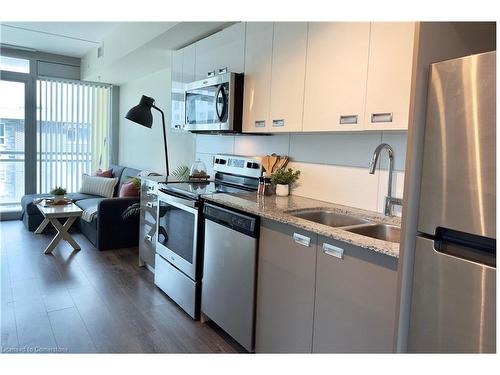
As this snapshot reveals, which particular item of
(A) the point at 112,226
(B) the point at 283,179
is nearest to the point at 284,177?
(B) the point at 283,179

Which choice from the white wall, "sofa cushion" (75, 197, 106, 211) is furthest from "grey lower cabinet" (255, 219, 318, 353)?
"sofa cushion" (75, 197, 106, 211)

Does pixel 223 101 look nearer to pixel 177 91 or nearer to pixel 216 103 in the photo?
pixel 216 103

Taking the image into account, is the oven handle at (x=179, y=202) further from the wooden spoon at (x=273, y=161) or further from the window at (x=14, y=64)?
the window at (x=14, y=64)

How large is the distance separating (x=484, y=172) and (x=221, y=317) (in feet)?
6.00

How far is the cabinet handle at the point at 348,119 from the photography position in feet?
6.38

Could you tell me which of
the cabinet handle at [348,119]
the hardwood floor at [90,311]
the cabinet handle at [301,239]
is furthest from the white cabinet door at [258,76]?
the hardwood floor at [90,311]

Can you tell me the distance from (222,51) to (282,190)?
1.26 m

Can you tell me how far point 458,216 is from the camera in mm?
1100

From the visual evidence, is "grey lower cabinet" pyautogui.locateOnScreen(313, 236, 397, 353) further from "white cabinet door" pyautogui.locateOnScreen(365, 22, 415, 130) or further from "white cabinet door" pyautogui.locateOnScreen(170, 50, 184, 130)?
"white cabinet door" pyautogui.locateOnScreen(170, 50, 184, 130)

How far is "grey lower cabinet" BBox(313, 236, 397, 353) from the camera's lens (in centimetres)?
143

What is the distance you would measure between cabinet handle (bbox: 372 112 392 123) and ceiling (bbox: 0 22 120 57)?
11.1ft

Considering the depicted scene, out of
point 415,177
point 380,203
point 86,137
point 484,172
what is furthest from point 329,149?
point 86,137

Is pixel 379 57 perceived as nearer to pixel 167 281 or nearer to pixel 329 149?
pixel 329 149

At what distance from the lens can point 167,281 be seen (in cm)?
303
